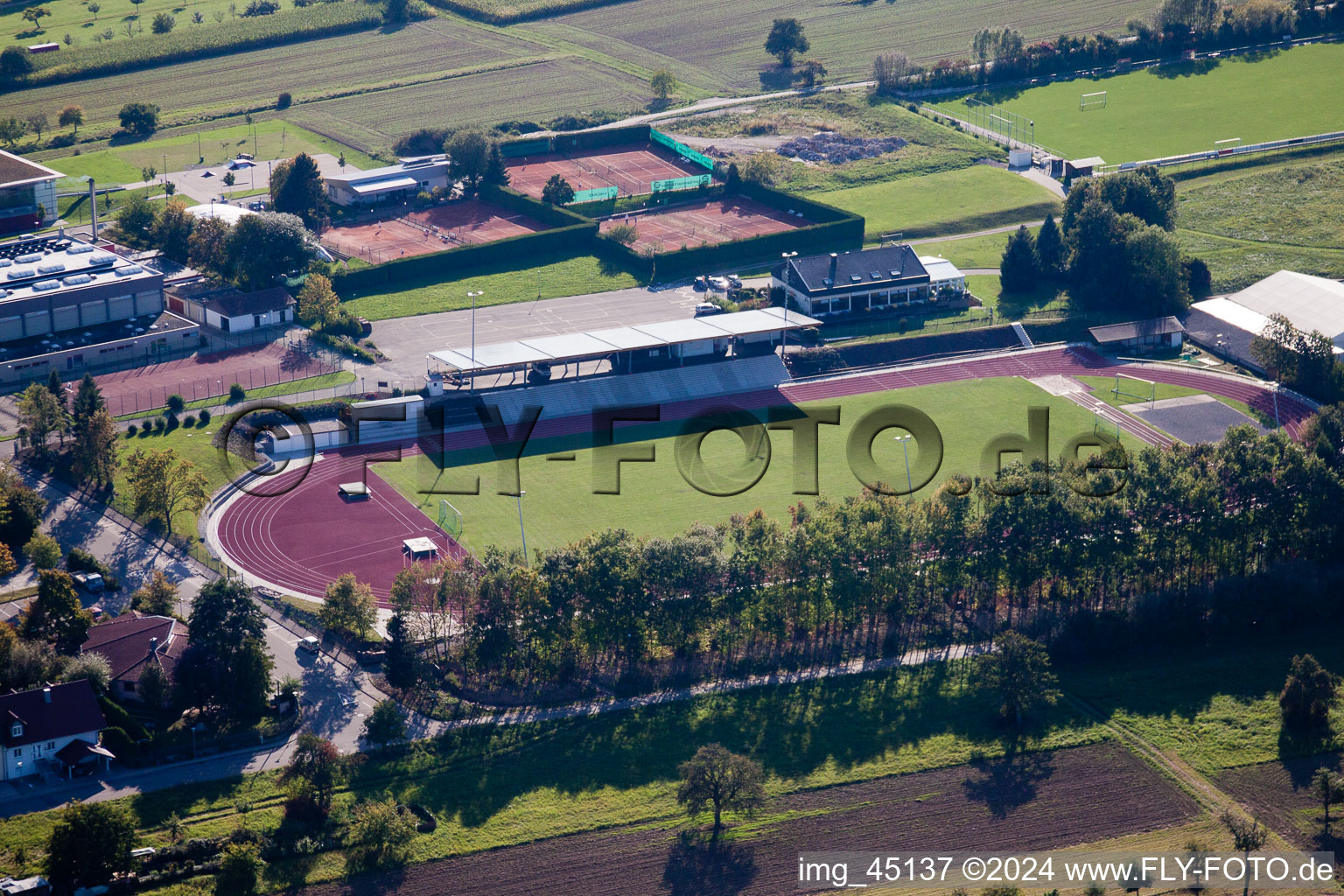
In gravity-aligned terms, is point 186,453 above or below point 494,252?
below

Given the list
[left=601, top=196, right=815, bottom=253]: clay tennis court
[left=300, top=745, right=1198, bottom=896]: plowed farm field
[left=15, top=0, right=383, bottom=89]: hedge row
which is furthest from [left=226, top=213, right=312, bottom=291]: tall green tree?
[left=300, top=745, right=1198, bottom=896]: plowed farm field

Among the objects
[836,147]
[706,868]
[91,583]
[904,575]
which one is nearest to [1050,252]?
[836,147]

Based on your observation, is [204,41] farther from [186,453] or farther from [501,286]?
[186,453]

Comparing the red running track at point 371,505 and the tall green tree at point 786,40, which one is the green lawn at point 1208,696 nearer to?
the red running track at point 371,505

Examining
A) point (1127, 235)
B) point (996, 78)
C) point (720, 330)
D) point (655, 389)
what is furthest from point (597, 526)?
point (996, 78)

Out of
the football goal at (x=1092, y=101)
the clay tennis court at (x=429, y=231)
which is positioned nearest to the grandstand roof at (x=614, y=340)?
the clay tennis court at (x=429, y=231)

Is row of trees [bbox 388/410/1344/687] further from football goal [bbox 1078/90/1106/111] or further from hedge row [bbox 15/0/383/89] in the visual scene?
hedge row [bbox 15/0/383/89]
